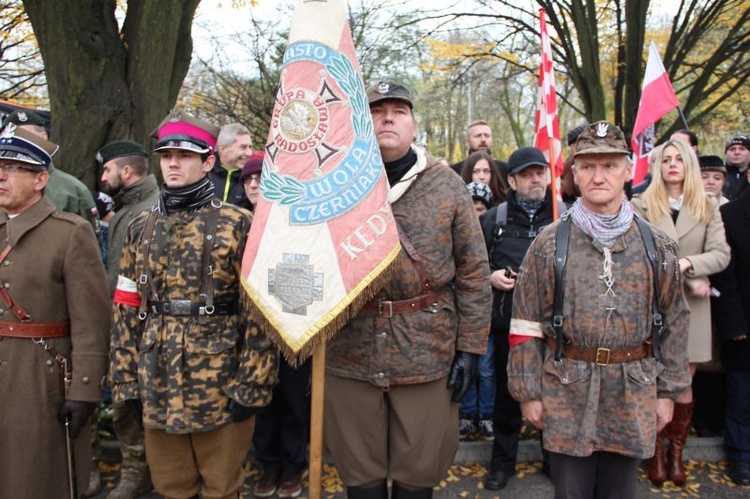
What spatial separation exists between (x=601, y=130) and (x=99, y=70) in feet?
17.4

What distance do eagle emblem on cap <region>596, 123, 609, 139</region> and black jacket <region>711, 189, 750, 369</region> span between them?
2292mm

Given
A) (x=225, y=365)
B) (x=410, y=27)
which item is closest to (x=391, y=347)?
(x=225, y=365)

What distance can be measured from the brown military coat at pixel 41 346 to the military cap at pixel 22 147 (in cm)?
26

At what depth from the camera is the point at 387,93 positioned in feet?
9.91

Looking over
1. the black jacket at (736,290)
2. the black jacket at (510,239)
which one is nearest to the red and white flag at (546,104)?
the black jacket at (510,239)

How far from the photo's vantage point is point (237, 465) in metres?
Answer: 3.16

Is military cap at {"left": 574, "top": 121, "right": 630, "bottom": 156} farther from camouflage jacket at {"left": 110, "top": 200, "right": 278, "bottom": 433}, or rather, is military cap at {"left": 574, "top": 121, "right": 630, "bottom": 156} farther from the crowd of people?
camouflage jacket at {"left": 110, "top": 200, "right": 278, "bottom": 433}

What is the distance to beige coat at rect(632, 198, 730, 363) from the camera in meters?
4.16

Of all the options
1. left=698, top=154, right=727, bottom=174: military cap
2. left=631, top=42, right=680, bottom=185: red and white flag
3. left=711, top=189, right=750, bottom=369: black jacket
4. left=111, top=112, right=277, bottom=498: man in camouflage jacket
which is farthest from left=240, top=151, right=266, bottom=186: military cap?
left=631, top=42, right=680, bottom=185: red and white flag

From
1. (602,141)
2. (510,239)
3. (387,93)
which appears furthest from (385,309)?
(510,239)

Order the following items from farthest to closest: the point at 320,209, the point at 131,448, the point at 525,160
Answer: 1. the point at 525,160
2. the point at 131,448
3. the point at 320,209

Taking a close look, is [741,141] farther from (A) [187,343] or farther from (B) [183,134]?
(A) [187,343]

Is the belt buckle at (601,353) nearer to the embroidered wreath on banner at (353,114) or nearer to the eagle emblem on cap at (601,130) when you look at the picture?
the eagle emblem on cap at (601,130)

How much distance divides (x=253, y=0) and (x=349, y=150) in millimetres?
8715
